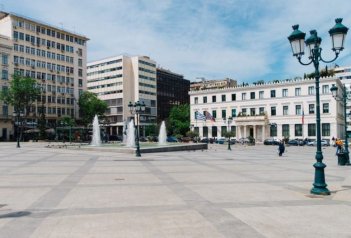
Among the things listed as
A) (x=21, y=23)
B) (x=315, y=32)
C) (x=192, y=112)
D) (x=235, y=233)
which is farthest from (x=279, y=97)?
(x=235, y=233)

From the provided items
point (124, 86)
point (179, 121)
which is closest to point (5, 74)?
point (124, 86)

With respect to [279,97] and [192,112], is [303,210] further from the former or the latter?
[192,112]

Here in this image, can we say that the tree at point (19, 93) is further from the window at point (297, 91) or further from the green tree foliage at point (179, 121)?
the window at point (297, 91)

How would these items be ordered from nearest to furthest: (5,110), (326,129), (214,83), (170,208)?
(170,208) < (326,129) < (5,110) < (214,83)

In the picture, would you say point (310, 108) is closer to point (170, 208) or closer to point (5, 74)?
point (5, 74)

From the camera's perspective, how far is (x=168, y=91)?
11962cm

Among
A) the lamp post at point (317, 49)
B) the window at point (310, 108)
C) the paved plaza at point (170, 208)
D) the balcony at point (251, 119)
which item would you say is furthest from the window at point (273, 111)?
the lamp post at point (317, 49)

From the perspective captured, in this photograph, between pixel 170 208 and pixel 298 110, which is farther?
pixel 298 110

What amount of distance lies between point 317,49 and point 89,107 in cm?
7713

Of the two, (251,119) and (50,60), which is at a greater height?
(50,60)

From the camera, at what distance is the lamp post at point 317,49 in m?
11.4

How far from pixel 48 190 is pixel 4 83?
237 feet

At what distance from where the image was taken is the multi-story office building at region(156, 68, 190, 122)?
115 metres

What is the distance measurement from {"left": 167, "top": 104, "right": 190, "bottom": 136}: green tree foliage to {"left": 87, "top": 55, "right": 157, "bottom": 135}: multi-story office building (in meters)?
11.3
